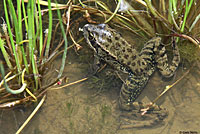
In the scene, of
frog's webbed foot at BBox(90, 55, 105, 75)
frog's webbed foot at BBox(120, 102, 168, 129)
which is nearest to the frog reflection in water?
frog's webbed foot at BBox(120, 102, 168, 129)

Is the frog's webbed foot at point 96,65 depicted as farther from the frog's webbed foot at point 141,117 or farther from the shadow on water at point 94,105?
the frog's webbed foot at point 141,117

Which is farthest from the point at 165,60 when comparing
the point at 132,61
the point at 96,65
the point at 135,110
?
the point at 96,65

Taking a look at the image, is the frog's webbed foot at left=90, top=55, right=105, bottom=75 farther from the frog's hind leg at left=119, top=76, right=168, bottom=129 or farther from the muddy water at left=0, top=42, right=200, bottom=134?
Answer: the frog's hind leg at left=119, top=76, right=168, bottom=129

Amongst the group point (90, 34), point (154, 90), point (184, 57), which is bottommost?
point (154, 90)

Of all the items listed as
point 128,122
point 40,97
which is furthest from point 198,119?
point 40,97

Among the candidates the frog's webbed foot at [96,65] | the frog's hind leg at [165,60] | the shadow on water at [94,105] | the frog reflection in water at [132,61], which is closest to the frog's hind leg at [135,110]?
the frog reflection in water at [132,61]

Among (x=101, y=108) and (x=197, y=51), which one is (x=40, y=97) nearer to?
(x=101, y=108)

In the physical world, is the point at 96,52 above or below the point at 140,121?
above
